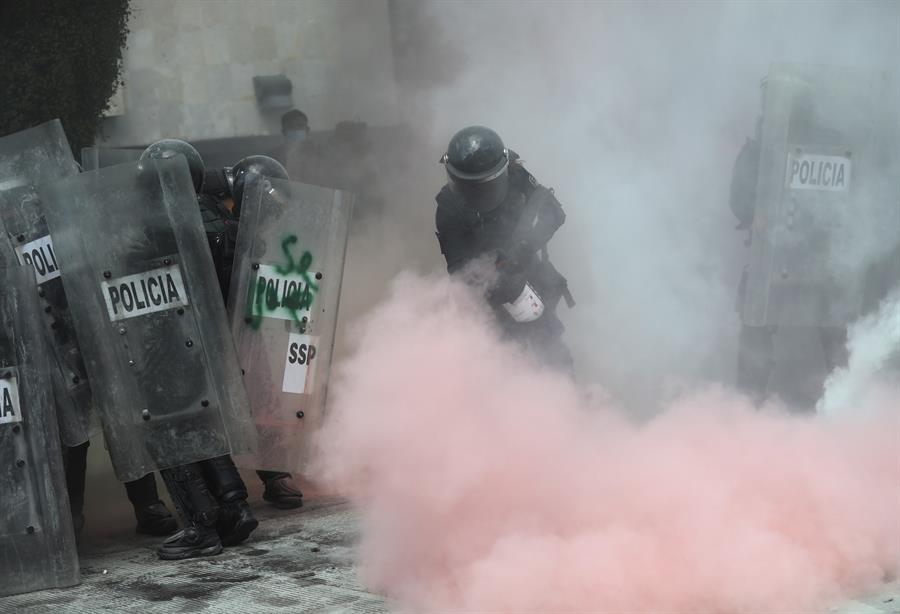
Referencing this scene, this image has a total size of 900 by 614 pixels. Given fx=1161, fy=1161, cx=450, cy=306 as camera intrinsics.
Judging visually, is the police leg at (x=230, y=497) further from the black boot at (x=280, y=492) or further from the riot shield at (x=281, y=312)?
the black boot at (x=280, y=492)

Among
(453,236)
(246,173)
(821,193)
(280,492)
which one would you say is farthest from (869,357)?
(246,173)

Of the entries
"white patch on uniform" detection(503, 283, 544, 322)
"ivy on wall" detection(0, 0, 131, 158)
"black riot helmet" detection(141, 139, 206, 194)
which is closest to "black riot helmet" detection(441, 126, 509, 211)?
"white patch on uniform" detection(503, 283, 544, 322)

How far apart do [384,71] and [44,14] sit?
2.61m

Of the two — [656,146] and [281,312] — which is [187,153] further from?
[656,146]

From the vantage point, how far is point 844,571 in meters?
3.37

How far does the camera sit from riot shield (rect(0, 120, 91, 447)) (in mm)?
4555

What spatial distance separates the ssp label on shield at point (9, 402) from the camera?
4.20m

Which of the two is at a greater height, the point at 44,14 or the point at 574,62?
the point at 44,14

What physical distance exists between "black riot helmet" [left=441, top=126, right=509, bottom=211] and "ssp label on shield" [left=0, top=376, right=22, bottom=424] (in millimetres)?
1854

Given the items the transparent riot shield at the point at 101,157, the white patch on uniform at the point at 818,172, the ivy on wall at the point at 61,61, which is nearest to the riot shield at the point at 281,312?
the transparent riot shield at the point at 101,157

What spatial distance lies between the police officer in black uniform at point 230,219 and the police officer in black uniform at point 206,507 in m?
0.37

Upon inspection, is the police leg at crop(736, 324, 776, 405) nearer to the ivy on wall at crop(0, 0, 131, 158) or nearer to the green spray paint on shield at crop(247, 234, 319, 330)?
the green spray paint on shield at crop(247, 234, 319, 330)

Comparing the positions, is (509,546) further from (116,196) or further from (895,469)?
(116,196)

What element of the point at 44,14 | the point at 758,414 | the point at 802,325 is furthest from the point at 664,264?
the point at 44,14
